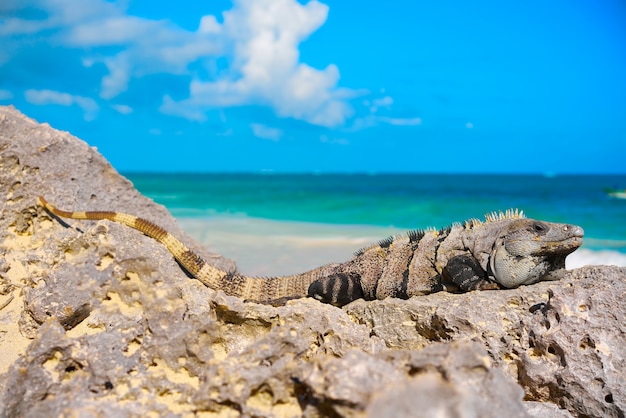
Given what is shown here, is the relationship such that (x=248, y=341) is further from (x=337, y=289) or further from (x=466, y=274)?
(x=466, y=274)

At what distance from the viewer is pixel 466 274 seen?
3773 millimetres

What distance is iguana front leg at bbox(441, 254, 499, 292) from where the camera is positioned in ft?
12.2

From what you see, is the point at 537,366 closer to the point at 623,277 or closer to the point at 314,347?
the point at 623,277

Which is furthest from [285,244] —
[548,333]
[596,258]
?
[548,333]

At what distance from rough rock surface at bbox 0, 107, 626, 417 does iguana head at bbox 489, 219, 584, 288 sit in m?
0.26

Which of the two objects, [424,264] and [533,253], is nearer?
[533,253]

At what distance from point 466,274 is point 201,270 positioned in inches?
74.3

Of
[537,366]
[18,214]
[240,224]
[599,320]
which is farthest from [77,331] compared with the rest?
[240,224]

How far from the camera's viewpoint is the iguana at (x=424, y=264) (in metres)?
3.70

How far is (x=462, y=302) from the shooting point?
3078mm

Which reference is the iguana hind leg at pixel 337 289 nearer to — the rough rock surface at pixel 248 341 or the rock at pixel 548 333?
the rough rock surface at pixel 248 341

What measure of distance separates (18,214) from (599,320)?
375 centimetres

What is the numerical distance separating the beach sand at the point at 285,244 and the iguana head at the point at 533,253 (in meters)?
4.14

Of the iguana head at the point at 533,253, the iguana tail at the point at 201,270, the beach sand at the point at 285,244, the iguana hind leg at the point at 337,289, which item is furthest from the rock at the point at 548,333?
the beach sand at the point at 285,244
